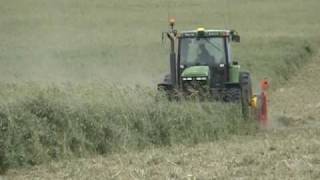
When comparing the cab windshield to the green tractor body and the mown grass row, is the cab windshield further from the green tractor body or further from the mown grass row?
the mown grass row

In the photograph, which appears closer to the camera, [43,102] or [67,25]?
[43,102]

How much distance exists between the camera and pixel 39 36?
35.8 meters

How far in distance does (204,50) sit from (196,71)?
3.06ft

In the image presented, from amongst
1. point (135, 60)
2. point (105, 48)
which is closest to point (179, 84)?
point (135, 60)

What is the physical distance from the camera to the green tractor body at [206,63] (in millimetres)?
15484

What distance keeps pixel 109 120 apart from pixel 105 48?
20523 millimetres

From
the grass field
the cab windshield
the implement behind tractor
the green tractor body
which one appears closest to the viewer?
the grass field

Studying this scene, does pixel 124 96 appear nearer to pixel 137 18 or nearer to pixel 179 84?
pixel 179 84

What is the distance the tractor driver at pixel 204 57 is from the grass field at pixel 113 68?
6.15 feet

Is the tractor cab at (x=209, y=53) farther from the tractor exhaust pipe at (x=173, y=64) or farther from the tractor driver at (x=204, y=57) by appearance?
the tractor exhaust pipe at (x=173, y=64)

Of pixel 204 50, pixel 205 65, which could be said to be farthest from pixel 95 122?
pixel 204 50

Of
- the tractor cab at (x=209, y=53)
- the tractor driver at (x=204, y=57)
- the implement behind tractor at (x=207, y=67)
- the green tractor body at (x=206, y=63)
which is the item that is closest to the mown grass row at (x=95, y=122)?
the implement behind tractor at (x=207, y=67)

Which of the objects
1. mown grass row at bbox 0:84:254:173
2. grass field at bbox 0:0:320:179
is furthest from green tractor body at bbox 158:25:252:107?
mown grass row at bbox 0:84:254:173

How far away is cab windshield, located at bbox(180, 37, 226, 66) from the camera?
16.2m
